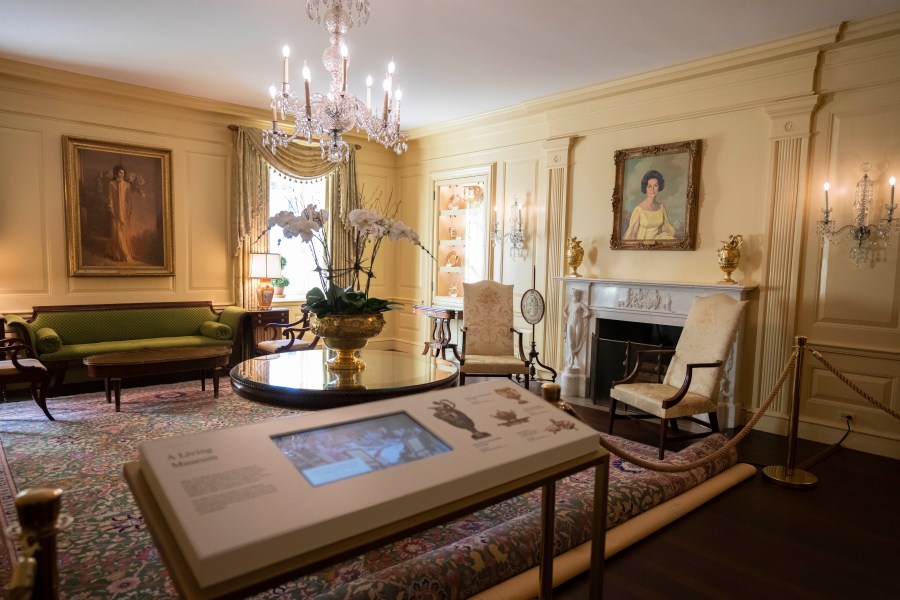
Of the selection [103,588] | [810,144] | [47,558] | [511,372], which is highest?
[810,144]

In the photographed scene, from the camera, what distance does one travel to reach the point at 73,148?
17.7 ft

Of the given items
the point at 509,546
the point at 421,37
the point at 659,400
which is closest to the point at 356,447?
the point at 509,546

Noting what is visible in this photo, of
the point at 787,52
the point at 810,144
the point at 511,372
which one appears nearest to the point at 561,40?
the point at 787,52

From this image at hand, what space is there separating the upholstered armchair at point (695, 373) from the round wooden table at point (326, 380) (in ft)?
4.61

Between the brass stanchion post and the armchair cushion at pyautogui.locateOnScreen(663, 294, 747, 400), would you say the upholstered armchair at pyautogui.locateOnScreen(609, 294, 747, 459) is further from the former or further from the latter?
the brass stanchion post

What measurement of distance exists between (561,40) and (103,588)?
14.3 feet

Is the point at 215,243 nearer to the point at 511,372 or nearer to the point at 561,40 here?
the point at 511,372

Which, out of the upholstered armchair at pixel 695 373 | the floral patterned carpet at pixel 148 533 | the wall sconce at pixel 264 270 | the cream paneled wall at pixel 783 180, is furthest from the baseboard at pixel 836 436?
the wall sconce at pixel 264 270

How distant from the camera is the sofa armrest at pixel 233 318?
5949mm

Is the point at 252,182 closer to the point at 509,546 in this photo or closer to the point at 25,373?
the point at 25,373

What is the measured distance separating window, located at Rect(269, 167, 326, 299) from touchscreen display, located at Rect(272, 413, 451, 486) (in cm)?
569

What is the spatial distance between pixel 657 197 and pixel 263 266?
4.23 metres

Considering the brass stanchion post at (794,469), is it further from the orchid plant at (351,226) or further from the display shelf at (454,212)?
the display shelf at (454,212)

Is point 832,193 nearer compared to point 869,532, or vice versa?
point 869,532
